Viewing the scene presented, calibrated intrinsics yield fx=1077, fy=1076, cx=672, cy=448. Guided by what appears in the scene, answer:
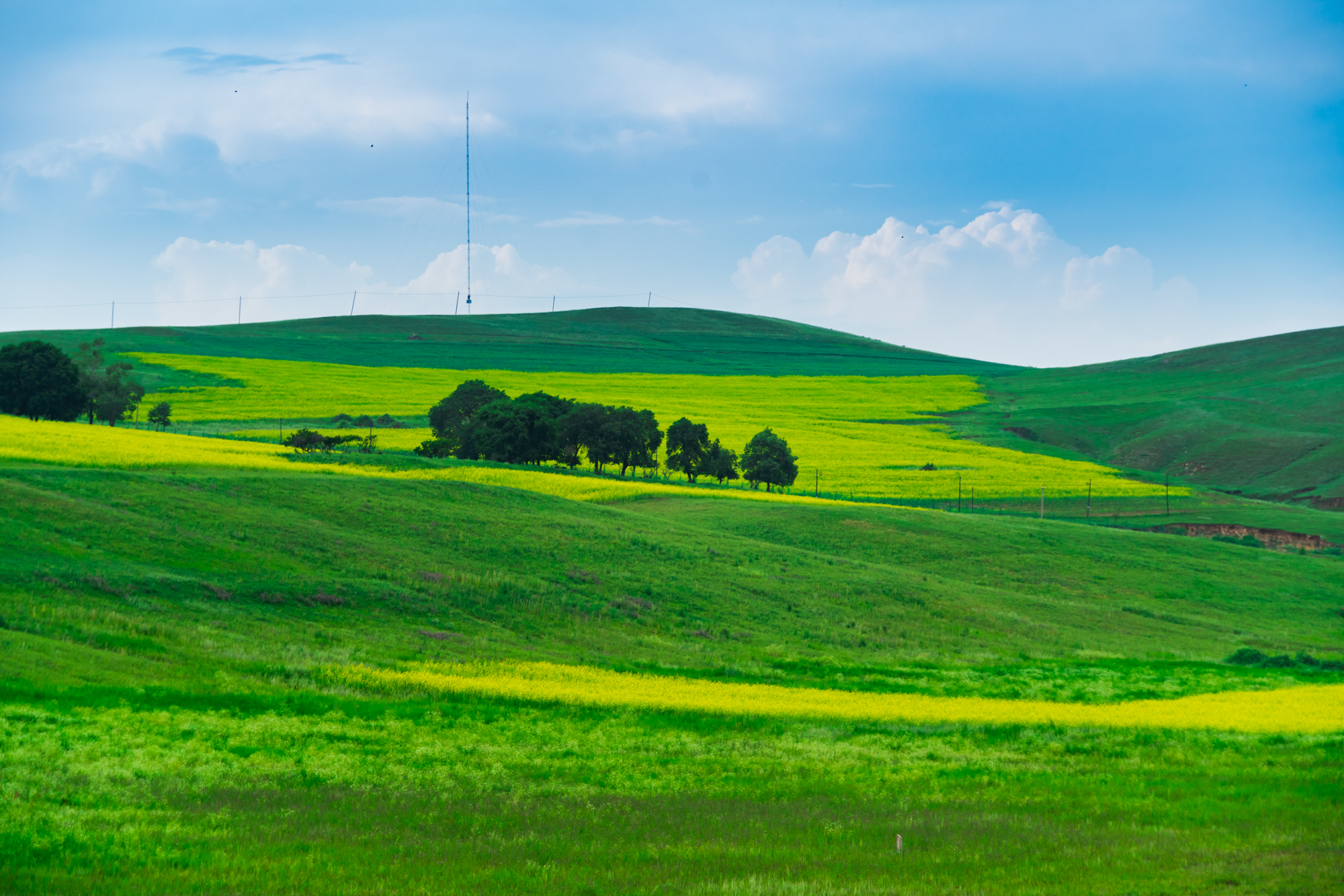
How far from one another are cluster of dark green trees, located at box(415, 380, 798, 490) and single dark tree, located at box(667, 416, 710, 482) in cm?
6

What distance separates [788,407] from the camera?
499 feet

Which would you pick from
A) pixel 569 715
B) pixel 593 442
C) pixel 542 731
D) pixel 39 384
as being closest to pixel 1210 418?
pixel 593 442

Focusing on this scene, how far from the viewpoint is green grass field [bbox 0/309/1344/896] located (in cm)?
1291

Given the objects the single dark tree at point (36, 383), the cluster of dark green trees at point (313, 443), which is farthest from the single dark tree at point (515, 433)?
the single dark tree at point (36, 383)

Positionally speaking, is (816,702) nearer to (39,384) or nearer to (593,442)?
(593,442)

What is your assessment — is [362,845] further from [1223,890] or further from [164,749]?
[1223,890]

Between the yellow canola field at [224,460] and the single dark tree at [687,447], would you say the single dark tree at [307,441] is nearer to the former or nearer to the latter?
the yellow canola field at [224,460]

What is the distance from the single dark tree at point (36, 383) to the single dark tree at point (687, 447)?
48.5 meters

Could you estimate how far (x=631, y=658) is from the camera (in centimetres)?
3419

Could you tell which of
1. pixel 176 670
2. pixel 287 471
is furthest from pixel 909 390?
pixel 176 670

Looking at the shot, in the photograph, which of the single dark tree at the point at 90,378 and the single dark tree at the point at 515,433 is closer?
the single dark tree at the point at 515,433

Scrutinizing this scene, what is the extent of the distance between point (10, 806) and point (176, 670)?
31.9ft

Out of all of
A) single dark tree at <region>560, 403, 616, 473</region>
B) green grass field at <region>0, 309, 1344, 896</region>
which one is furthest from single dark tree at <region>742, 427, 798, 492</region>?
green grass field at <region>0, 309, 1344, 896</region>

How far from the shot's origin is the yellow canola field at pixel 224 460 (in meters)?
54.0
